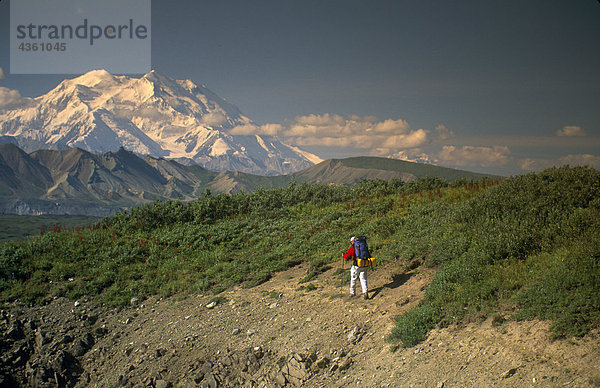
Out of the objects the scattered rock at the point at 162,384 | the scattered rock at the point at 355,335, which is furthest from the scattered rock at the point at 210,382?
the scattered rock at the point at 355,335

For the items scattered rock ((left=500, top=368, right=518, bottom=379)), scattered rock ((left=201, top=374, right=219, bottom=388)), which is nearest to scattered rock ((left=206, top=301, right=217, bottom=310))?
scattered rock ((left=201, top=374, right=219, bottom=388))

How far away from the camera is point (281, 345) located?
10922 mm

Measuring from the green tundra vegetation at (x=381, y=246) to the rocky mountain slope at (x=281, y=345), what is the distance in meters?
0.59

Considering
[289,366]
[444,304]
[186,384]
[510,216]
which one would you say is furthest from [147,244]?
[510,216]

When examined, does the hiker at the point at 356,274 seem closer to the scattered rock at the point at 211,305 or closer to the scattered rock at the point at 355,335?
the scattered rock at the point at 355,335

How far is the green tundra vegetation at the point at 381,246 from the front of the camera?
959 cm

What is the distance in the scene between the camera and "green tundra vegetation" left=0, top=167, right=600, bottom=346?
9594mm

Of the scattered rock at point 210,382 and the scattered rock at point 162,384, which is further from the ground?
the scattered rock at point 210,382

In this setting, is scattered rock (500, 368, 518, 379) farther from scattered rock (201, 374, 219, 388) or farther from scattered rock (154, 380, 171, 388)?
scattered rock (154, 380, 171, 388)

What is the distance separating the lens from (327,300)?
12938 mm

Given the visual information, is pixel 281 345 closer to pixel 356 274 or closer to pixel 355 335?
pixel 355 335

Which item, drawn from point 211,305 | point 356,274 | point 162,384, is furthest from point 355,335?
point 211,305

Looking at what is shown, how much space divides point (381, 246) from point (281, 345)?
303 inches

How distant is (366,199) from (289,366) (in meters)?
18.1
